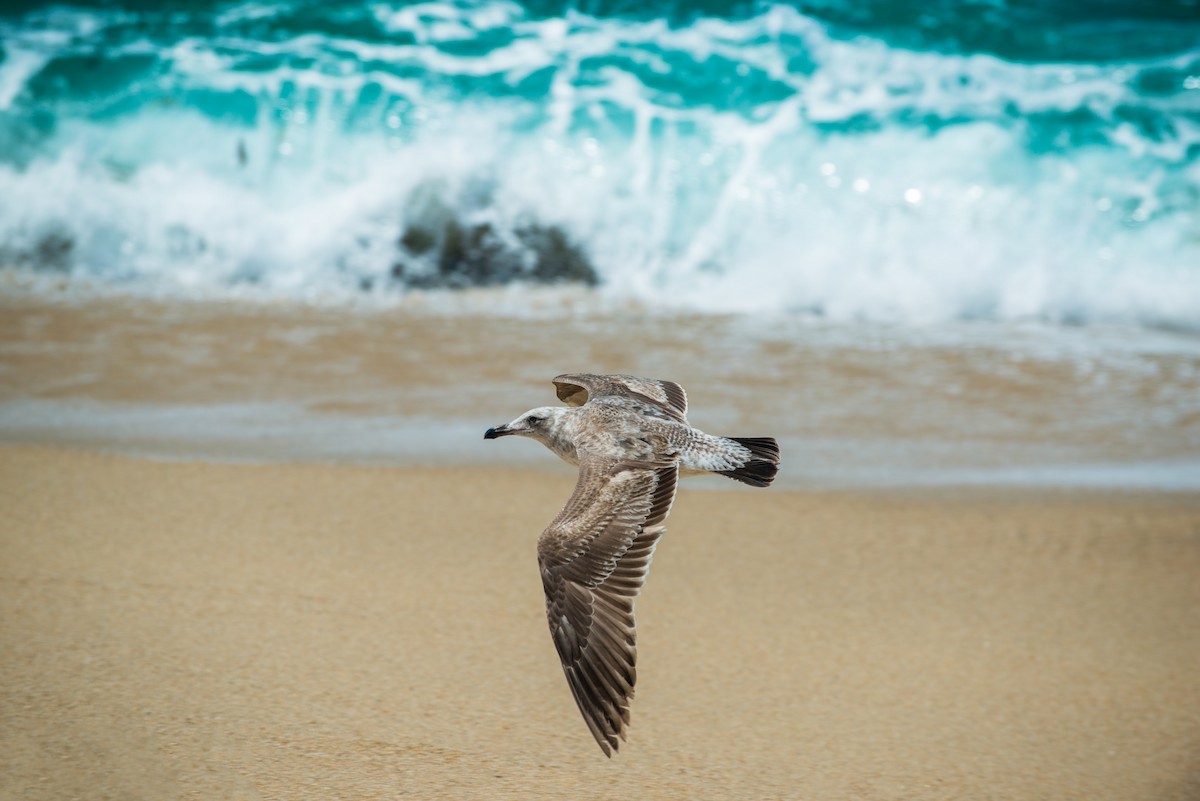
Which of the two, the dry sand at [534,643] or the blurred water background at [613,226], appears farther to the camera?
the blurred water background at [613,226]

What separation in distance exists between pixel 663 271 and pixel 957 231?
185 centimetres

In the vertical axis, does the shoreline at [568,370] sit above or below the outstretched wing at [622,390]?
below

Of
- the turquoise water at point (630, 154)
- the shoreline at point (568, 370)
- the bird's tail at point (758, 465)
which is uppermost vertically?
the turquoise water at point (630, 154)

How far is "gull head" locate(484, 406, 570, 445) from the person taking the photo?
3.35 meters

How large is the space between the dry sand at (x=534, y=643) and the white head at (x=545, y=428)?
45cm

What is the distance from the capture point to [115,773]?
2549mm

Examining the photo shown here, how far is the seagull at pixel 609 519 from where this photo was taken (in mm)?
2635

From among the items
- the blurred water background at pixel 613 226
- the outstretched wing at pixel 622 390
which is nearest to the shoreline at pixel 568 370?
the blurred water background at pixel 613 226

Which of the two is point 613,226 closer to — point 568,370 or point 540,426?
point 568,370

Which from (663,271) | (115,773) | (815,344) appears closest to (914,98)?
(663,271)

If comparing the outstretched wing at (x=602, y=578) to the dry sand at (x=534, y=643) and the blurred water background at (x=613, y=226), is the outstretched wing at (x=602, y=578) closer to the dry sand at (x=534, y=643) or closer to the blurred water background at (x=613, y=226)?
the dry sand at (x=534, y=643)

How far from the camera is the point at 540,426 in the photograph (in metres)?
3.37

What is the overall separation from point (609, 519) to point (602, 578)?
0.16 metres

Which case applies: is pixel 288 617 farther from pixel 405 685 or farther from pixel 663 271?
pixel 663 271
